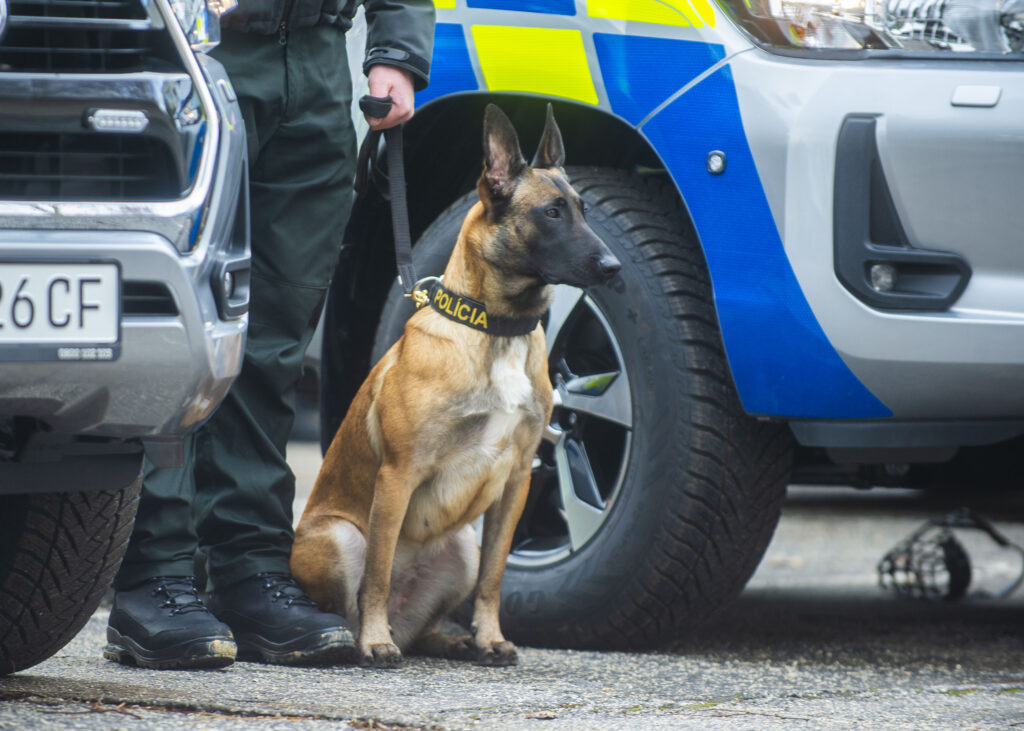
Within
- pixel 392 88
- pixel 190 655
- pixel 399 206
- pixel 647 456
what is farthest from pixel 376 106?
pixel 190 655

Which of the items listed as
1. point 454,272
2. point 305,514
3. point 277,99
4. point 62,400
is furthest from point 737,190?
point 62,400

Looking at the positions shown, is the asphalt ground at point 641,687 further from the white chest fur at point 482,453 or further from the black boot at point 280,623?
the white chest fur at point 482,453

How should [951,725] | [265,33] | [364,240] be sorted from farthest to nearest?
1. [364,240]
2. [265,33]
3. [951,725]

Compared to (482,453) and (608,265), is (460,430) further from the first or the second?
(608,265)

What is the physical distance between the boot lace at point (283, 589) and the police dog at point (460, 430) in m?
0.06

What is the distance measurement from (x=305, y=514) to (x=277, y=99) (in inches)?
34.8

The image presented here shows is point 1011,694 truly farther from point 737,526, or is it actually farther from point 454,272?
point 454,272

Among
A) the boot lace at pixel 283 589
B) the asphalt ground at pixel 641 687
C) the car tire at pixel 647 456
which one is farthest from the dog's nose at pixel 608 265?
the boot lace at pixel 283 589

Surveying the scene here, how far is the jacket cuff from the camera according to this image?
8.39ft

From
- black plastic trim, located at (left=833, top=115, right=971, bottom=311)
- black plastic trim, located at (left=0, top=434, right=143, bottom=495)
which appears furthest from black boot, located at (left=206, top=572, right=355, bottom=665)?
black plastic trim, located at (left=833, top=115, right=971, bottom=311)

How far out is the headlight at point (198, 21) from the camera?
5.72 feet

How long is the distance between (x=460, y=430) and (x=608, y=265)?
0.43 meters

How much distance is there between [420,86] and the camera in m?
2.64

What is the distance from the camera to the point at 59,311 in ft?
5.21
